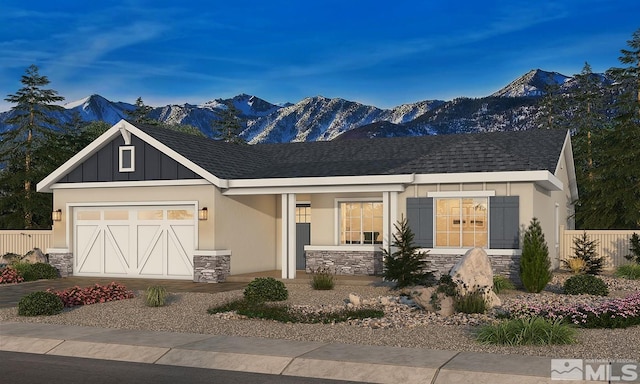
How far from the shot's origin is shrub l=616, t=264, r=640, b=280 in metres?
21.8

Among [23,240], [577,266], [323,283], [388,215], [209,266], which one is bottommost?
[323,283]

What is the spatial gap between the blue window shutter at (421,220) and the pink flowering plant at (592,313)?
6.47m

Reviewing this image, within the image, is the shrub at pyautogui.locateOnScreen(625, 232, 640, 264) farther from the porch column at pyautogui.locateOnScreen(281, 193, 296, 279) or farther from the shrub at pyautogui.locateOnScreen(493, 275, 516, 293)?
the porch column at pyautogui.locateOnScreen(281, 193, 296, 279)

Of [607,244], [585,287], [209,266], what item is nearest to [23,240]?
[209,266]

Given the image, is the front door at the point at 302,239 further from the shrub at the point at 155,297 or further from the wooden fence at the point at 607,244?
the wooden fence at the point at 607,244

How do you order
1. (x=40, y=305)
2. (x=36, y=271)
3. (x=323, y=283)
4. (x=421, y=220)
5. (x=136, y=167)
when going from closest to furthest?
(x=40, y=305) → (x=323, y=283) → (x=421, y=220) → (x=136, y=167) → (x=36, y=271)

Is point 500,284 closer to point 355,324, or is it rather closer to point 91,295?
point 355,324

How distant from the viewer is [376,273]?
2189 cm

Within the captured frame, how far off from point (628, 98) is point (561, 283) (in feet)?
78.9

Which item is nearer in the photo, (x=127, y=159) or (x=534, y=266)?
(x=534, y=266)

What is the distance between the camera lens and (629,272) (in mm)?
22125

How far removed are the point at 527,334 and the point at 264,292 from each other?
6.63 meters

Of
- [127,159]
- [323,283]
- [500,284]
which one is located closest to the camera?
[500,284]

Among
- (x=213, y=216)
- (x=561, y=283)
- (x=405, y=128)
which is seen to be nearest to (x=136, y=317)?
(x=213, y=216)
